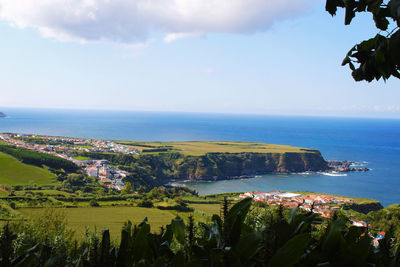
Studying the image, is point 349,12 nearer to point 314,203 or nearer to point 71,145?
point 314,203

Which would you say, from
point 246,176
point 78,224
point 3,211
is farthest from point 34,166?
point 246,176

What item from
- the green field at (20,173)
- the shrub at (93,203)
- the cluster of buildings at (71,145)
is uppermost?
the cluster of buildings at (71,145)

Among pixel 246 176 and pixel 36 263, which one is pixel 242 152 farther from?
pixel 36 263

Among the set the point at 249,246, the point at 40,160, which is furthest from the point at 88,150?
the point at 249,246

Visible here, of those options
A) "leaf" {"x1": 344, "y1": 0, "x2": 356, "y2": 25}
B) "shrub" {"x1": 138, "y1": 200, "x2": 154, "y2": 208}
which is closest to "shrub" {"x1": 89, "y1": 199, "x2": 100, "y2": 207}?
"shrub" {"x1": 138, "y1": 200, "x2": 154, "y2": 208}

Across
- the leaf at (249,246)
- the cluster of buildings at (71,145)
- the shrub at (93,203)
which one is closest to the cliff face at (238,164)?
the cluster of buildings at (71,145)

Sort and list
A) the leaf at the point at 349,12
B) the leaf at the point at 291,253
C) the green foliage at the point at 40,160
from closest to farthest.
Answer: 1. the leaf at the point at 291,253
2. the leaf at the point at 349,12
3. the green foliage at the point at 40,160

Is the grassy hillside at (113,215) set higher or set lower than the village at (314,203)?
lower

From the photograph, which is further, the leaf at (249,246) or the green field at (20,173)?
the green field at (20,173)

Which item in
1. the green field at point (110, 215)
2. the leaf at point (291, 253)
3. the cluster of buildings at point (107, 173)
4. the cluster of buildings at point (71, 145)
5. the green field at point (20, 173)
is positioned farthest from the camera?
the cluster of buildings at point (71, 145)

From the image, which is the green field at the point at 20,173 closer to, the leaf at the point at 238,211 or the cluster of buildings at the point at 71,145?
the cluster of buildings at the point at 71,145
